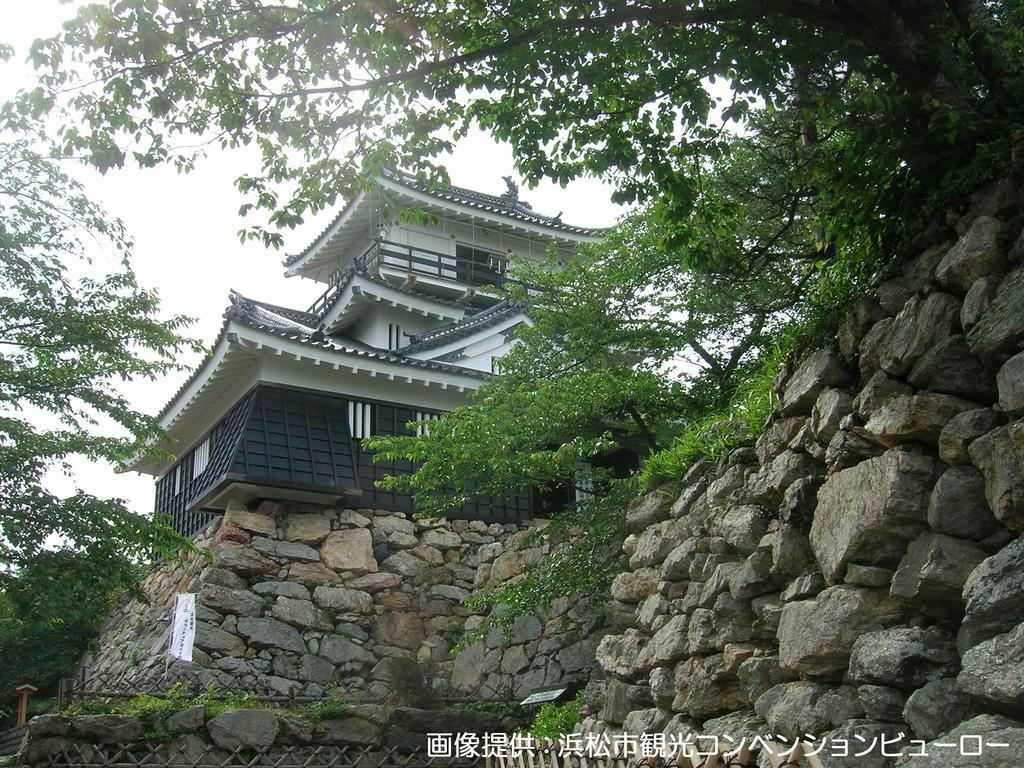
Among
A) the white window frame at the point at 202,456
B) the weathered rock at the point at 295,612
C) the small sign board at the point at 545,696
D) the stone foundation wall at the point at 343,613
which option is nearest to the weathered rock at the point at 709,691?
the small sign board at the point at 545,696

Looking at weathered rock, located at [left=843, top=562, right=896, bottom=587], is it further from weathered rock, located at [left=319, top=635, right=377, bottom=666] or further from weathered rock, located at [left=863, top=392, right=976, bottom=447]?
weathered rock, located at [left=319, top=635, right=377, bottom=666]

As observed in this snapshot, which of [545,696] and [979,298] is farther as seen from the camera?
[545,696]

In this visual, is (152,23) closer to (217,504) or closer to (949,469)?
(949,469)

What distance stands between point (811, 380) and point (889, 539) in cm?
124

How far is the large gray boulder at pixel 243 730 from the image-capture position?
358 inches

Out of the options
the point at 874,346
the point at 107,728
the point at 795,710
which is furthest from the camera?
the point at 107,728

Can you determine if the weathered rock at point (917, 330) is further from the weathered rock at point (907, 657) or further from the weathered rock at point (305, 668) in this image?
the weathered rock at point (305, 668)

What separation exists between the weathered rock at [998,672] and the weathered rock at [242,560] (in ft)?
33.7

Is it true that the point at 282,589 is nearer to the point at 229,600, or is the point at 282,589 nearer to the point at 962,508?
the point at 229,600

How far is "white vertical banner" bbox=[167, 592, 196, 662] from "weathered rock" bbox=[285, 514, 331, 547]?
1.70m

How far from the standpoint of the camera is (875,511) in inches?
177

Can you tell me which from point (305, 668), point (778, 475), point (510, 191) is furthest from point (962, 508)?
point (510, 191)

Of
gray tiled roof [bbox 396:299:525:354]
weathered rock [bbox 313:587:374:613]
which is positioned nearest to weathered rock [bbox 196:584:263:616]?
weathered rock [bbox 313:587:374:613]

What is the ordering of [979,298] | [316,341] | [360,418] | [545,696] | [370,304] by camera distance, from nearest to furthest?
[979,298], [545,696], [316,341], [360,418], [370,304]
